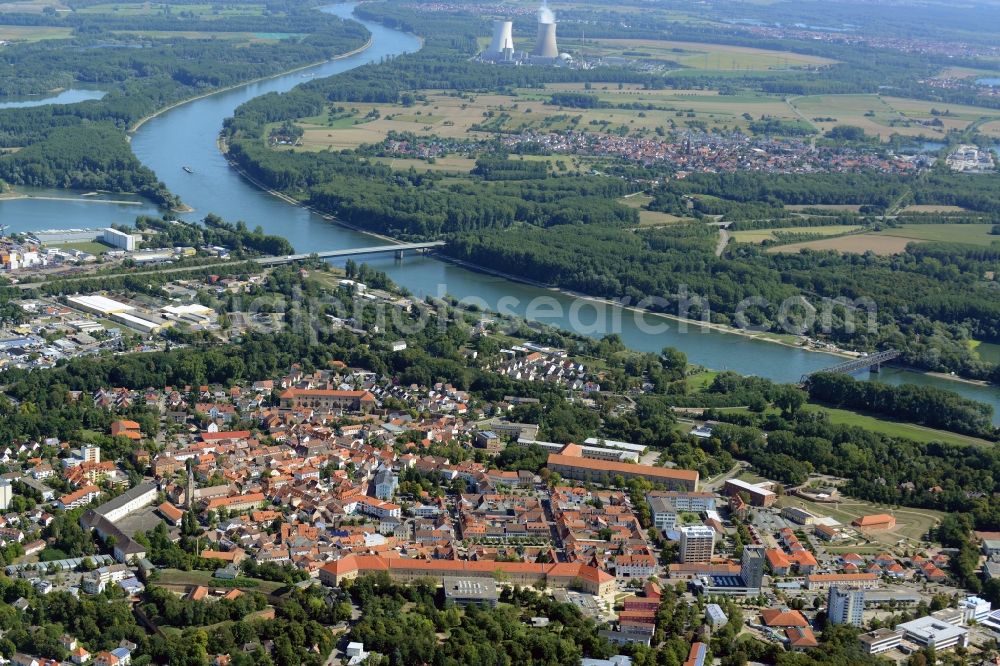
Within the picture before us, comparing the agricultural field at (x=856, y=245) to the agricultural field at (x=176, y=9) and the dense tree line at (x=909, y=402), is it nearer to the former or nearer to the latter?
the dense tree line at (x=909, y=402)

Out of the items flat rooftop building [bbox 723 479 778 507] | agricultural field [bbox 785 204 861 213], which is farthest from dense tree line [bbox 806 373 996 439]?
agricultural field [bbox 785 204 861 213]

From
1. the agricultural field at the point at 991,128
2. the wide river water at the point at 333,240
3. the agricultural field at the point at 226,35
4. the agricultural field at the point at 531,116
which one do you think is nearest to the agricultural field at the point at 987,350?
the wide river water at the point at 333,240

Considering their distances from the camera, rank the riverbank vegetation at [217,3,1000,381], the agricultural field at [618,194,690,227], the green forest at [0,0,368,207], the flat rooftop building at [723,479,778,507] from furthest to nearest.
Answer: the green forest at [0,0,368,207] < the agricultural field at [618,194,690,227] < the riverbank vegetation at [217,3,1000,381] < the flat rooftop building at [723,479,778,507]

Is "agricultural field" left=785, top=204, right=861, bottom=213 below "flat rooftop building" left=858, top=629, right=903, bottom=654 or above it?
above

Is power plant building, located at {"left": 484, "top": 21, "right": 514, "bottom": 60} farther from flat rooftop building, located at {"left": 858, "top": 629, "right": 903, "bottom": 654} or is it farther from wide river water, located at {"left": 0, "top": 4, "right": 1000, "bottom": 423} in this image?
flat rooftop building, located at {"left": 858, "top": 629, "right": 903, "bottom": 654}

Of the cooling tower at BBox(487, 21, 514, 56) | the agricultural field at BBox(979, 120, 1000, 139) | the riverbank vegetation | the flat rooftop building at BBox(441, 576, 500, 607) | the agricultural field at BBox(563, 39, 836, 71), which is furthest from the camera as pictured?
the agricultural field at BBox(563, 39, 836, 71)

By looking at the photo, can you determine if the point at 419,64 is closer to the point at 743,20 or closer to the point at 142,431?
the point at 743,20

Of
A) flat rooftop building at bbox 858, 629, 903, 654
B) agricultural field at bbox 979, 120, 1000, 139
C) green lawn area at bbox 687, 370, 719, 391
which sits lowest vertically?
green lawn area at bbox 687, 370, 719, 391
